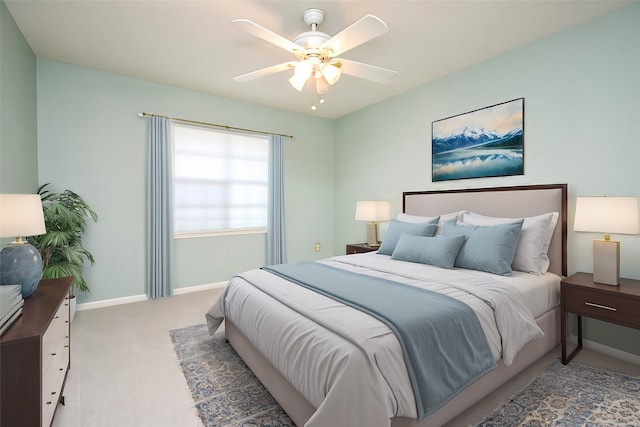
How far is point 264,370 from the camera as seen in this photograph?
1.93 meters

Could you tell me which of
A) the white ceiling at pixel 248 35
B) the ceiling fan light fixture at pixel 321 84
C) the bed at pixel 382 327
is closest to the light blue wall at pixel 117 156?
the white ceiling at pixel 248 35

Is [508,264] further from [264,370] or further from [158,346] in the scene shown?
[158,346]

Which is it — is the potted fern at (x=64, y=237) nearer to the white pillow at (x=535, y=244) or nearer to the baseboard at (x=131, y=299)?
the baseboard at (x=131, y=299)

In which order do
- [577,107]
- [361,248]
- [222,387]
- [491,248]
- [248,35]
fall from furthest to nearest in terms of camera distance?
[361,248]
[248,35]
[577,107]
[491,248]
[222,387]

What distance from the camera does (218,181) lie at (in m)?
4.36

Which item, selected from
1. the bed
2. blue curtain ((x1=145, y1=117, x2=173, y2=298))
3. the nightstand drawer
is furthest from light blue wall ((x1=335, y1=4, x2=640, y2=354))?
blue curtain ((x1=145, y1=117, x2=173, y2=298))

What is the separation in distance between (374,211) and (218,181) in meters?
2.23

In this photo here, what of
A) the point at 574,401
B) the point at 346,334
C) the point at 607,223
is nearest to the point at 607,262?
the point at 607,223

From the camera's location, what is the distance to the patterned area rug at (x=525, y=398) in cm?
170

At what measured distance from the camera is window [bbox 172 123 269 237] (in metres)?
4.09

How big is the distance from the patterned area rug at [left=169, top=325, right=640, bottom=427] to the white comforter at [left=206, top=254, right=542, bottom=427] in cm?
31

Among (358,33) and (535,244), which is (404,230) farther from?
(358,33)

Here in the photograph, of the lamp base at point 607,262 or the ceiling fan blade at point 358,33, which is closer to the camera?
the ceiling fan blade at point 358,33

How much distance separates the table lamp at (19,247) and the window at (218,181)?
238 centimetres
